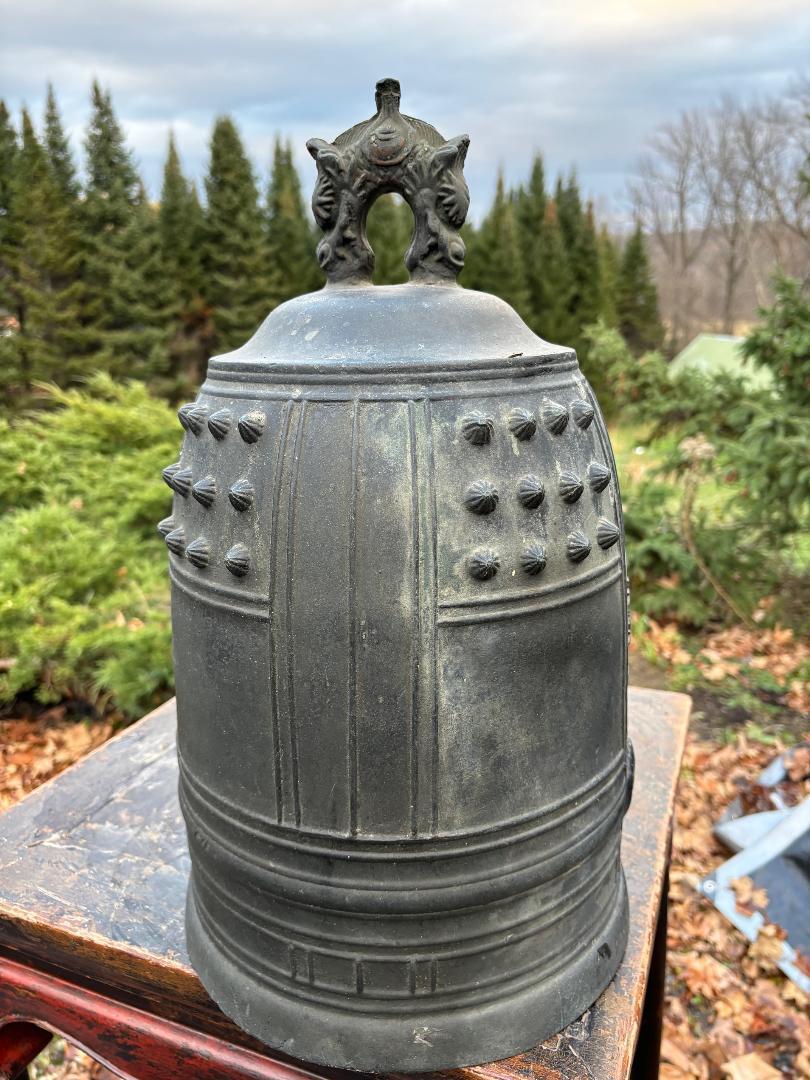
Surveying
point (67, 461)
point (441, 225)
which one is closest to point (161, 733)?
point (441, 225)

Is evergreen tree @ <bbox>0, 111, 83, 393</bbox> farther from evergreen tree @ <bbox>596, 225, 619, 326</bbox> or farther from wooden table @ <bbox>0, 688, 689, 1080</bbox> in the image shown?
wooden table @ <bbox>0, 688, 689, 1080</bbox>

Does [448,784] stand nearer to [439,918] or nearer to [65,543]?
[439,918]

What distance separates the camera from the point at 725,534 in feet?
19.6

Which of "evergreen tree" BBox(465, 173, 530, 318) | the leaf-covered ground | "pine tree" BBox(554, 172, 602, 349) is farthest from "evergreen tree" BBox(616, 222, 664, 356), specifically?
the leaf-covered ground

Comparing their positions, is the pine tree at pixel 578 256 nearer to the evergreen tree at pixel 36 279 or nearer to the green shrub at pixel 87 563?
the evergreen tree at pixel 36 279

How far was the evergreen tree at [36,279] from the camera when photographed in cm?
1209

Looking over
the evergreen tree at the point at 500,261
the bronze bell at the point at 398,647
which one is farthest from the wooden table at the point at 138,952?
the evergreen tree at the point at 500,261

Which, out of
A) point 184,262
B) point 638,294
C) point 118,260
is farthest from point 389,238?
A: point 638,294

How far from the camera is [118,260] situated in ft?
44.3

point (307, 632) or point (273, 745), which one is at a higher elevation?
point (307, 632)

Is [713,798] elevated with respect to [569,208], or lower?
lower

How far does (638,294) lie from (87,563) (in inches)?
783

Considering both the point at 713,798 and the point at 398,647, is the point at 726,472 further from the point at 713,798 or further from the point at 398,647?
the point at 398,647

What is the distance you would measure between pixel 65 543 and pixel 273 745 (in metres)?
4.05
